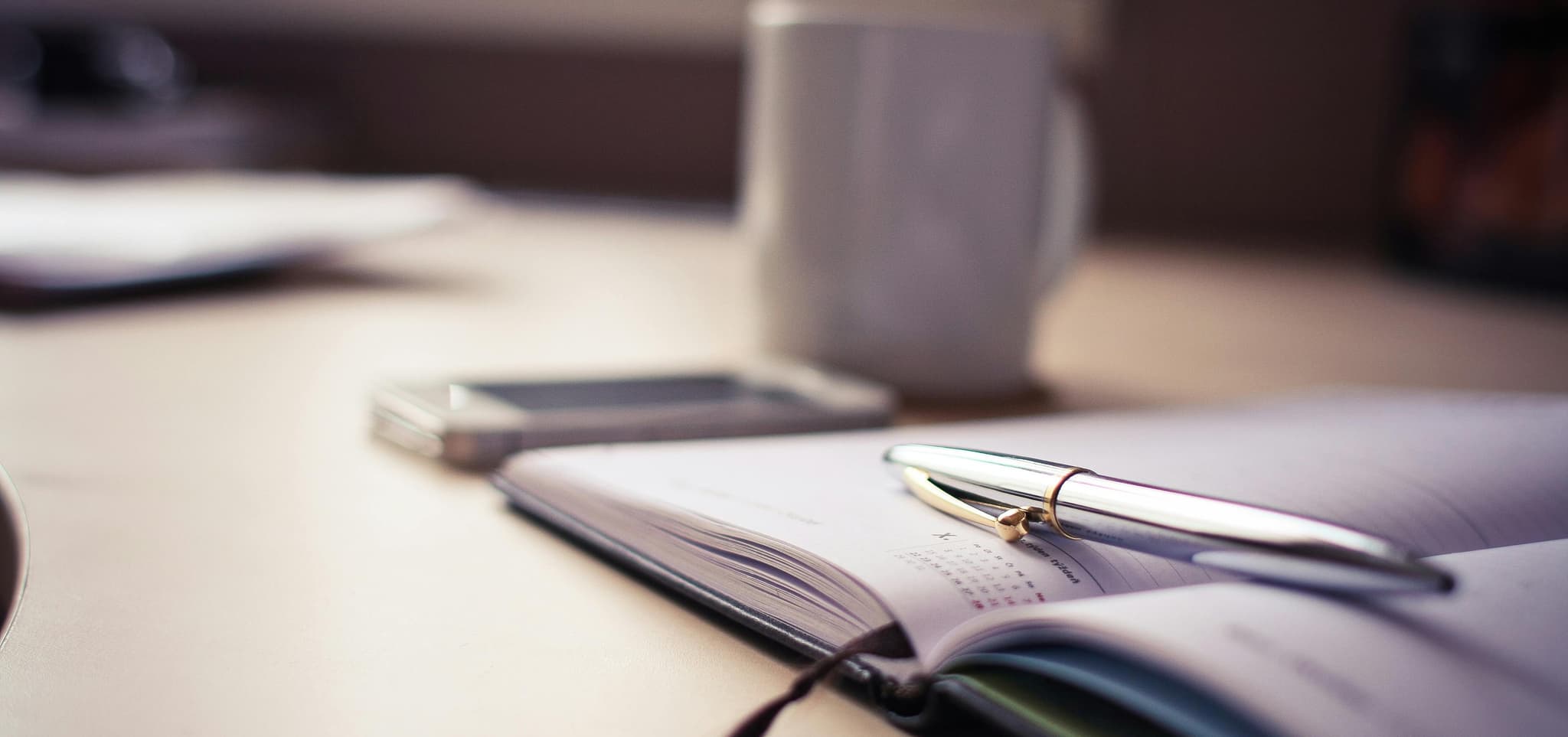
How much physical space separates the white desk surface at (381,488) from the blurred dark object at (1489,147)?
0.21 feet

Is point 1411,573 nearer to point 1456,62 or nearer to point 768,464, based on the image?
point 768,464

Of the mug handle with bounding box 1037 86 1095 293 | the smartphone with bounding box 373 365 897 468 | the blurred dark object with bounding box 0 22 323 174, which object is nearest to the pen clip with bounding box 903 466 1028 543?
the smartphone with bounding box 373 365 897 468

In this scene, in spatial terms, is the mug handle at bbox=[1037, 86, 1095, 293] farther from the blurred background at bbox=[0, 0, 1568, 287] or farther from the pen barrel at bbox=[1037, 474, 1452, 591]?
the blurred background at bbox=[0, 0, 1568, 287]

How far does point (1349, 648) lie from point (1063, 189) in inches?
17.2

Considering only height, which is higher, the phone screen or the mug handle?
the mug handle

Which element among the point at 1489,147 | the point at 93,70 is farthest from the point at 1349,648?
the point at 93,70

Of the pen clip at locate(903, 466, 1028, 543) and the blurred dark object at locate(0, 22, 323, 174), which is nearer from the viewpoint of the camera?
the pen clip at locate(903, 466, 1028, 543)

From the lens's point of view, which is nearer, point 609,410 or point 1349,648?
point 1349,648

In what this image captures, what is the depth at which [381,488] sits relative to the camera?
468 millimetres

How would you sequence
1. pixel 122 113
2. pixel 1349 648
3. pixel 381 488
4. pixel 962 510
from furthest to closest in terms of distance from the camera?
pixel 122 113 → pixel 381 488 → pixel 962 510 → pixel 1349 648

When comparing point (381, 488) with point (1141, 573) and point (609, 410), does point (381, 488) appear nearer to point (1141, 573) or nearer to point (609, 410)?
point (609, 410)

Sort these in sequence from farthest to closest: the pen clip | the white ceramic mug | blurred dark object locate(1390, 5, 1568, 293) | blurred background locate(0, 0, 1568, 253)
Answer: blurred background locate(0, 0, 1568, 253) → blurred dark object locate(1390, 5, 1568, 293) → the white ceramic mug → the pen clip

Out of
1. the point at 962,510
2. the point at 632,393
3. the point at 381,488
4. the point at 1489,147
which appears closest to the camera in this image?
the point at 962,510

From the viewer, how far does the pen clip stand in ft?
1.11
